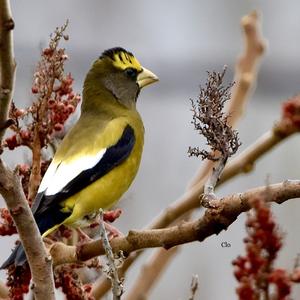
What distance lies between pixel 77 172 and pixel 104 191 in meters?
0.15

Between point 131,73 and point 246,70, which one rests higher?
point 131,73

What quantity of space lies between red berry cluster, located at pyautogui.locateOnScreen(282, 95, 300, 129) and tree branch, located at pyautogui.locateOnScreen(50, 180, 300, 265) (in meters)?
0.23

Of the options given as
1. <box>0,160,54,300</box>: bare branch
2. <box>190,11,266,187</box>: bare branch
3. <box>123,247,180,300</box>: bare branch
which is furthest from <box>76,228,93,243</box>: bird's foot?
<box>0,160,54,300</box>: bare branch

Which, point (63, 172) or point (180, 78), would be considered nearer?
point (63, 172)

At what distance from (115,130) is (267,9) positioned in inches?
224

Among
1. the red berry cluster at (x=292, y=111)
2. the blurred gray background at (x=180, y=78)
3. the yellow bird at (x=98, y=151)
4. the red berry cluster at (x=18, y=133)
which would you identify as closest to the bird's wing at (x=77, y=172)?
the yellow bird at (x=98, y=151)

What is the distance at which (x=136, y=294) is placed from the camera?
2.95m

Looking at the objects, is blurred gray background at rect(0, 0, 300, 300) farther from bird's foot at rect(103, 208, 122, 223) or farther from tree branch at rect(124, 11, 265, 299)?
bird's foot at rect(103, 208, 122, 223)

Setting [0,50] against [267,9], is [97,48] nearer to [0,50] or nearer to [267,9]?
[267,9]

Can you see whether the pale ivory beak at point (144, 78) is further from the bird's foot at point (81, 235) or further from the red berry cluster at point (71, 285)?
the red berry cluster at point (71, 285)

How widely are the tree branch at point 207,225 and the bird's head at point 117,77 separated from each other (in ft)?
5.60

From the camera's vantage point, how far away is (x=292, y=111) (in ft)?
5.29

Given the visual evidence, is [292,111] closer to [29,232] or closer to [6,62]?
[6,62]

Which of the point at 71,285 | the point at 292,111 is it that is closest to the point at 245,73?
the point at 71,285
